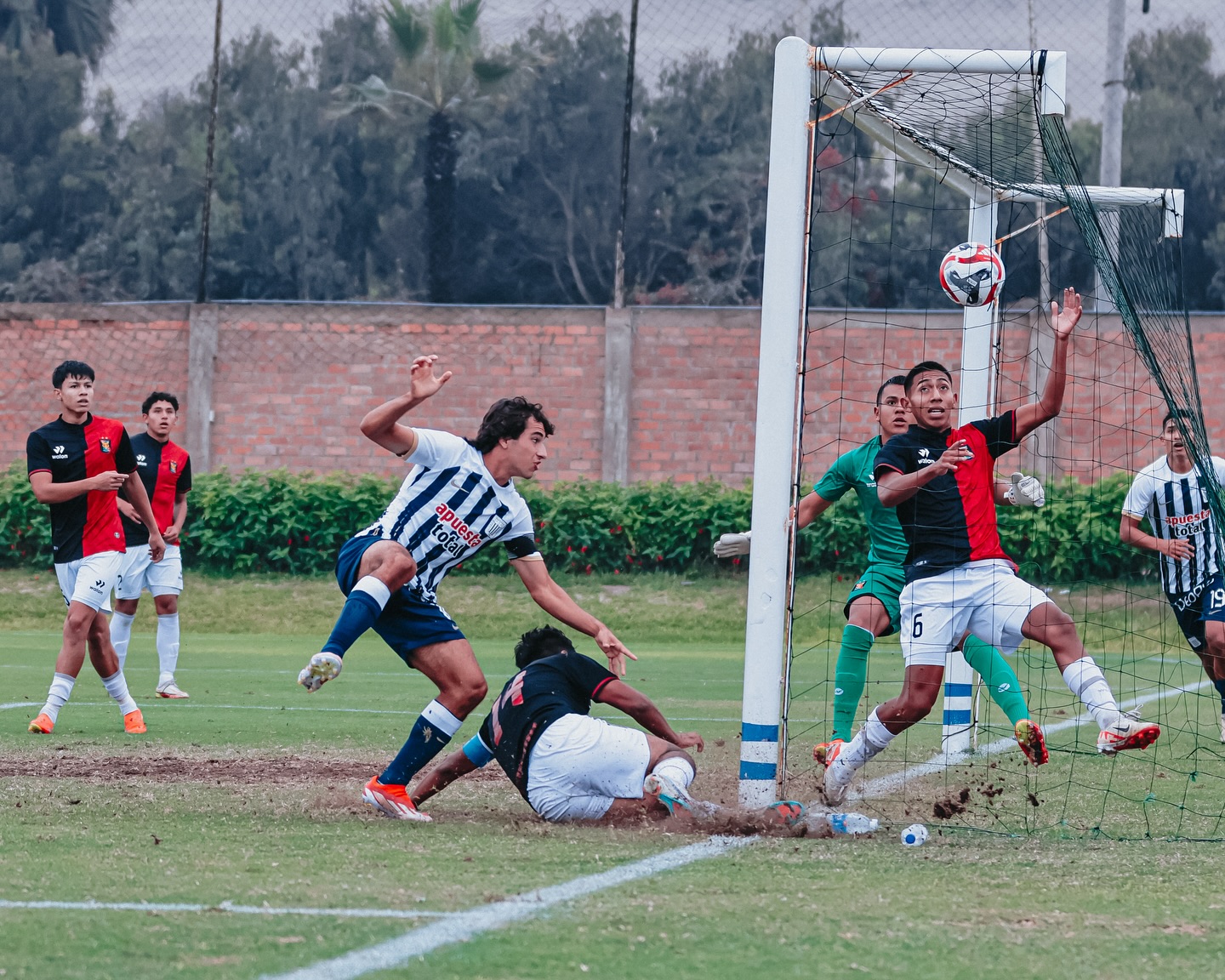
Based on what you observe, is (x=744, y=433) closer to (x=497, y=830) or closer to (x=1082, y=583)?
(x=1082, y=583)

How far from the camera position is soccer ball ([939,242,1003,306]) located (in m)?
7.50

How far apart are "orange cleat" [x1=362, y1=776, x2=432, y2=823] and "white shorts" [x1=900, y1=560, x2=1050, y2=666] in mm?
2171

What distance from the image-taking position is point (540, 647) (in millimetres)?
6324

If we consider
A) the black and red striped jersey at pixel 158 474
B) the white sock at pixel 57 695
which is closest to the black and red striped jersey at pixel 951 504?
the white sock at pixel 57 695

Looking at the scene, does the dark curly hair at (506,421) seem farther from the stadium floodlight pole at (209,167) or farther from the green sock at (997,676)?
the stadium floodlight pole at (209,167)

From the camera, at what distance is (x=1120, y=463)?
1873 cm

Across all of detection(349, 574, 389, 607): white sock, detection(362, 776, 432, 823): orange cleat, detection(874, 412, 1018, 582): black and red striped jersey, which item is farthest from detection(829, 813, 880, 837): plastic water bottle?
detection(349, 574, 389, 607): white sock

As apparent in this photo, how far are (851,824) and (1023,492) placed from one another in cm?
276

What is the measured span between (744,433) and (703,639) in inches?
165

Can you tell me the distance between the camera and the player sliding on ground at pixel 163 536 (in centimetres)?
1127

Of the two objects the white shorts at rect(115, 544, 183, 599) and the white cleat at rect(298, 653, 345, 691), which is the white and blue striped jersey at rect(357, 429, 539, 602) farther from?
the white shorts at rect(115, 544, 183, 599)

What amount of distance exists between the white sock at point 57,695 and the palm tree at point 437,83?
1531cm

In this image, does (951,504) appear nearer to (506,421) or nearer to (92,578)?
(506,421)

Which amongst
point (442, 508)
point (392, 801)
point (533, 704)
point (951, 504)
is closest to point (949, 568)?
point (951, 504)
